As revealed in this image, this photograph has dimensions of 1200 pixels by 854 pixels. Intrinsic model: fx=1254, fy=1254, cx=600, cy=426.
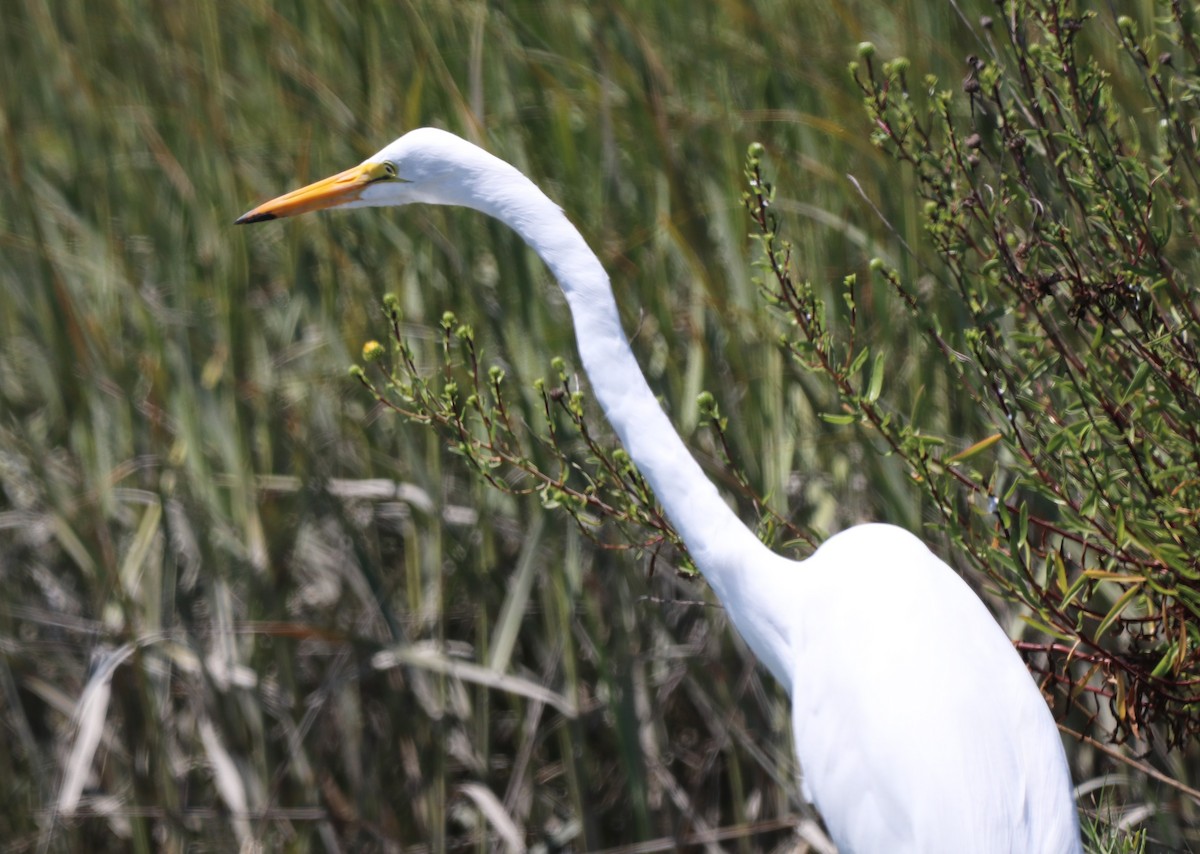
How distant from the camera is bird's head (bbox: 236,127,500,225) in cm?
136

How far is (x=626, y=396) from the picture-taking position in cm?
130

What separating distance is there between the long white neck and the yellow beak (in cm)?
17

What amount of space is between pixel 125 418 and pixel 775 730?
126 centimetres

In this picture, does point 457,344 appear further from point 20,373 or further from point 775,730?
point 20,373

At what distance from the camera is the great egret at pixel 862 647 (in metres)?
1.22

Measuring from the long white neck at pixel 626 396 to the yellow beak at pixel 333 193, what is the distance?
0.55 feet

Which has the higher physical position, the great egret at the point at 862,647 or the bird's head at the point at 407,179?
→ the bird's head at the point at 407,179

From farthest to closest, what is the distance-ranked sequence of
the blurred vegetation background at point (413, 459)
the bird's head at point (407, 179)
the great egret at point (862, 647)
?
1. the blurred vegetation background at point (413, 459)
2. the bird's head at point (407, 179)
3. the great egret at point (862, 647)

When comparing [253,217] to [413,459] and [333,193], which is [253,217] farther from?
[413,459]

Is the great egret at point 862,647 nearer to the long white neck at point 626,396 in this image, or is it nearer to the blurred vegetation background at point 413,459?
the long white neck at point 626,396

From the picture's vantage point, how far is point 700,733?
230cm

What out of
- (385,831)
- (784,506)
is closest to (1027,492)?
(784,506)

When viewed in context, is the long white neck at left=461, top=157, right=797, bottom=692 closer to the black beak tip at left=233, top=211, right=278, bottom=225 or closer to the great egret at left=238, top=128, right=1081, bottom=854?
the great egret at left=238, top=128, right=1081, bottom=854

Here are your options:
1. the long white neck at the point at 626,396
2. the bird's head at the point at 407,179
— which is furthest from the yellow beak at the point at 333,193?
the long white neck at the point at 626,396
